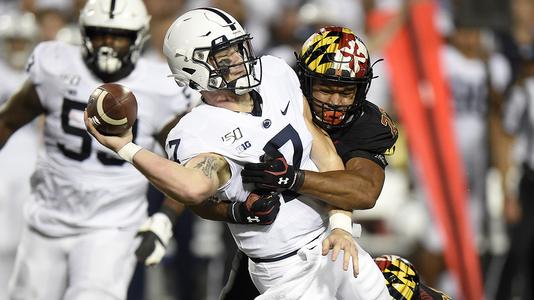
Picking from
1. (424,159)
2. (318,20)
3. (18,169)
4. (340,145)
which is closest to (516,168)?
(424,159)

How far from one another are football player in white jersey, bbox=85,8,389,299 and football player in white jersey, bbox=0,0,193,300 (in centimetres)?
91

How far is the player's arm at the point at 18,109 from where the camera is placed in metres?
6.02

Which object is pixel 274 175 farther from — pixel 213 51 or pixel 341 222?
pixel 213 51

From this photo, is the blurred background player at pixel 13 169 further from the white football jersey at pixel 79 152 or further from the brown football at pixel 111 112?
the brown football at pixel 111 112

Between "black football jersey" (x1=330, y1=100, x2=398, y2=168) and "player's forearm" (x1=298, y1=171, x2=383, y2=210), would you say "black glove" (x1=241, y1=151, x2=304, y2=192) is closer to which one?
"player's forearm" (x1=298, y1=171, x2=383, y2=210)

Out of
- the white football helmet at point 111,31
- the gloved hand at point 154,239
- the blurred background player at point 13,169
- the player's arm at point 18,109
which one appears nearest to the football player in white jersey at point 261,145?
the gloved hand at point 154,239

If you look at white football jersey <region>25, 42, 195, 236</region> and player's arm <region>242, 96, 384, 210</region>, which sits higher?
player's arm <region>242, 96, 384, 210</region>

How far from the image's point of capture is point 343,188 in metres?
4.97

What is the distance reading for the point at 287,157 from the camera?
16.4 ft

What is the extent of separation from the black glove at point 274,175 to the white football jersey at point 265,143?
8cm

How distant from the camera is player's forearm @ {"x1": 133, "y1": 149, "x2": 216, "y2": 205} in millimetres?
4508

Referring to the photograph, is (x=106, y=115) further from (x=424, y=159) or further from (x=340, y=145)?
(x=424, y=159)

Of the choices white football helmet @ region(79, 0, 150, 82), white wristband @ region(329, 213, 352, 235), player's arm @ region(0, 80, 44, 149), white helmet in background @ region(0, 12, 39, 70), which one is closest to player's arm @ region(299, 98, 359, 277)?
white wristband @ region(329, 213, 352, 235)

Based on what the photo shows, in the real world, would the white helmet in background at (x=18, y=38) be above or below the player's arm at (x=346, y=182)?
below
